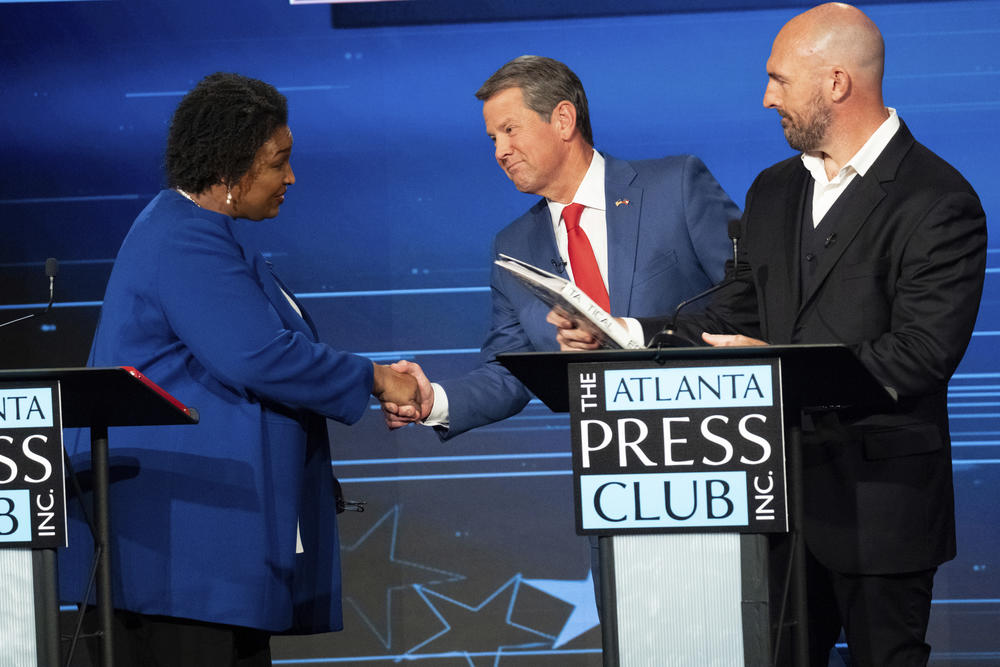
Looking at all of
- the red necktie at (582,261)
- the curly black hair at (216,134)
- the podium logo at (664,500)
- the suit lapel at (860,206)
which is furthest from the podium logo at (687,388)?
the red necktie at (582,261)

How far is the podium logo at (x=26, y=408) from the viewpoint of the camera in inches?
82.4

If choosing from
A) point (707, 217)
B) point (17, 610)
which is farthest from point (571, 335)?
point (17, 610)

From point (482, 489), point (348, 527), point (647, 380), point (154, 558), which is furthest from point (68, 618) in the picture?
point (647, 380)

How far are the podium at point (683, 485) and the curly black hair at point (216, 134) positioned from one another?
3.05 feet

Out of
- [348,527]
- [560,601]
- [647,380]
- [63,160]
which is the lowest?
[560,601]

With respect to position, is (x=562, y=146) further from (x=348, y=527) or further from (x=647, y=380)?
(x=348, y=527)

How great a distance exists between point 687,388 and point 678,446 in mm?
96

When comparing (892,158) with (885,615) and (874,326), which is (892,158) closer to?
(874,326)

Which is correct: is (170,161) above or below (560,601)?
above

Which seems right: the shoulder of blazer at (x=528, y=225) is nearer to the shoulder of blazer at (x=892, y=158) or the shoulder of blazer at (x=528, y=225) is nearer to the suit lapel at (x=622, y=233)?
the suit lapel at (x=622, y=233)

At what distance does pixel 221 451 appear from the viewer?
2.41 meters

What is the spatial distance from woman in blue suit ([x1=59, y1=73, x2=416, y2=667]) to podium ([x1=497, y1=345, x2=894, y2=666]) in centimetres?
69

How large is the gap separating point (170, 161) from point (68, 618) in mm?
2224

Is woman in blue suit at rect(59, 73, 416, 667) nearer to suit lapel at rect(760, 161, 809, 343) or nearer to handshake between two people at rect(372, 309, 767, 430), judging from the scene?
handshake between two people at rect(372, 309, 767, 430)
